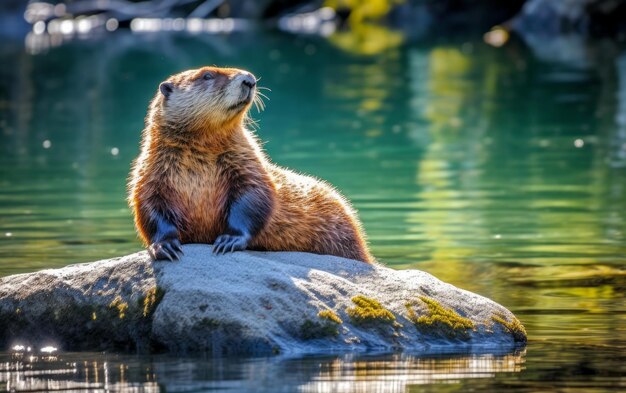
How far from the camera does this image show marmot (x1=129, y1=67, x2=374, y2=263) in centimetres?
895

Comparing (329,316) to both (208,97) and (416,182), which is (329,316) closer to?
(208,97)

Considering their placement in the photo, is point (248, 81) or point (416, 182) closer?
point (248, 81)

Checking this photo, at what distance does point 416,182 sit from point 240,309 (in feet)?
31.8

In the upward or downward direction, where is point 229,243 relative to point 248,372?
upward

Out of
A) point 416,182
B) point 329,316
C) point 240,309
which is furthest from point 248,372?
point 416,182

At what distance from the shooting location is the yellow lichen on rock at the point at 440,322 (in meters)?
8.34

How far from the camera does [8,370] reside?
312 inches

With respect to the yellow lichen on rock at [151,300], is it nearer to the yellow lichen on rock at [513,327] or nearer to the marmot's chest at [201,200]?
the marmot's chest at [201,200]

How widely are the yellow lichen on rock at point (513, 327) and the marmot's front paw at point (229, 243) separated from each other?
1.57 m

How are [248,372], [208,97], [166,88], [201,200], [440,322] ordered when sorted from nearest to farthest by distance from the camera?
[248,372]
[440,322]
[201,200]
[208,97]
[166,88]

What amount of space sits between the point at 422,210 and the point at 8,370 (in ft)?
26.2

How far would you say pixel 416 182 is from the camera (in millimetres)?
17562

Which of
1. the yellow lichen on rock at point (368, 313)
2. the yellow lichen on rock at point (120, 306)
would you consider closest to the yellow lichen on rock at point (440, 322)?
the yellow lichen on rock at point (368, 313)

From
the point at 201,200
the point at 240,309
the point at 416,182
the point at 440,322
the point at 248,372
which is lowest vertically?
the point at 248,372
